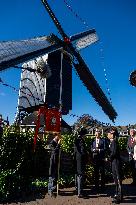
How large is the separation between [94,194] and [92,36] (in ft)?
102

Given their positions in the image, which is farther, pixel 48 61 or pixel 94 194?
pixel 48 61

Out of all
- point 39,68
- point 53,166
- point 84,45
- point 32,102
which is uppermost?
point 84,45

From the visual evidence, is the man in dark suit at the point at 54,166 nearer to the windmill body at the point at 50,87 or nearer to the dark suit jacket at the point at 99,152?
the dark suit jacket at the point at 99,152

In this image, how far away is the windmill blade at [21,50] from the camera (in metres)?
23.3

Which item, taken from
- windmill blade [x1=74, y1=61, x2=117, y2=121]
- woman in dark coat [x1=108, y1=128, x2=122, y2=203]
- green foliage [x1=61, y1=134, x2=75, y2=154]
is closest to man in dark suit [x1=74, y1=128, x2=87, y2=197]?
woman in dark coat [x1=108, y1=128, x2=122, y2=203]

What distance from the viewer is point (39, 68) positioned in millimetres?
36531

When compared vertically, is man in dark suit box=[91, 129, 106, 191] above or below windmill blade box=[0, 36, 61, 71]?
below

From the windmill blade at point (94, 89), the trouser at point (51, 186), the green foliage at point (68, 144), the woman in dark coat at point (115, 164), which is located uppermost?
the windmill blade at point (94, 89)

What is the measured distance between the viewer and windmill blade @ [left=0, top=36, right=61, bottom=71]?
23278 mm


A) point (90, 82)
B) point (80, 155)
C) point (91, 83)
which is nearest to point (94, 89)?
point (91, 83)

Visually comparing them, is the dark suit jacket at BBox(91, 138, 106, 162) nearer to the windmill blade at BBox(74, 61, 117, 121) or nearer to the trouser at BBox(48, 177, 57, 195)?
the trouser at BBox(48, 177, 57, 195)

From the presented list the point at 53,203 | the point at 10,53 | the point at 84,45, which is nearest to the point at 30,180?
the point at 53,203

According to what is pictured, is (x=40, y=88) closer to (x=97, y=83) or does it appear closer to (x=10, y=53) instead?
(x=97, y=83)

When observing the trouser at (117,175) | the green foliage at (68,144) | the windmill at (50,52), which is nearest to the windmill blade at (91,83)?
the windmill at (50,52)
